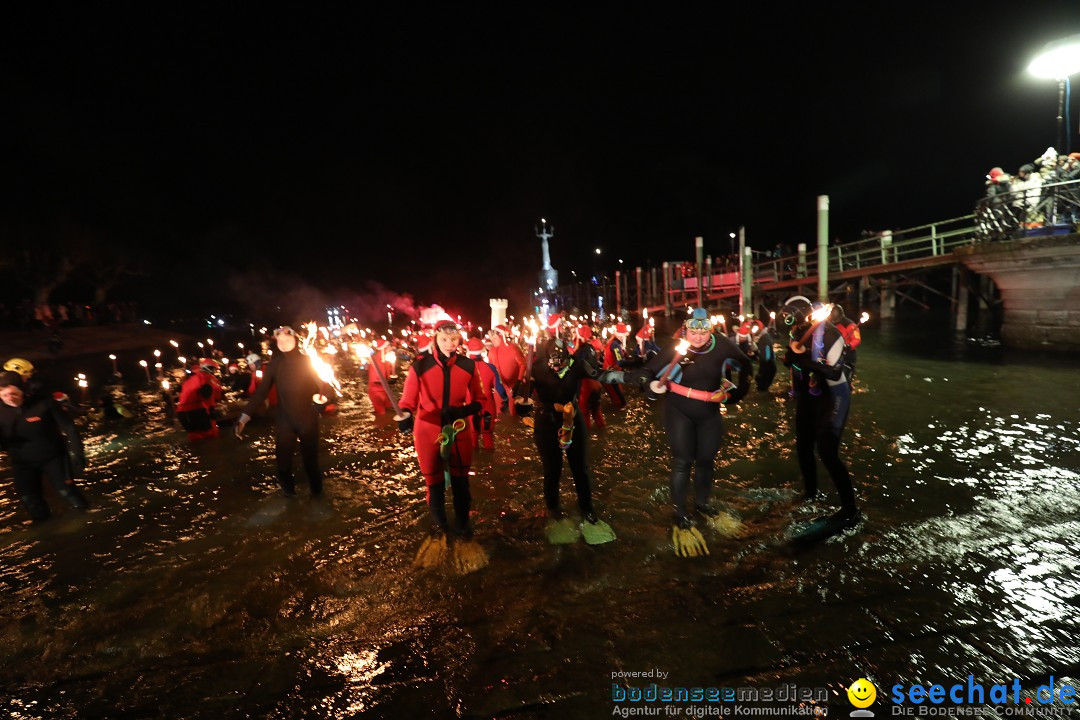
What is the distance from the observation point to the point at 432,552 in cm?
473

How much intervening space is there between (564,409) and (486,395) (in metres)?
1.32

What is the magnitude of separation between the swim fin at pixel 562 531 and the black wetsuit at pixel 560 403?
0.70 ft

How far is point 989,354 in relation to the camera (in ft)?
47.2

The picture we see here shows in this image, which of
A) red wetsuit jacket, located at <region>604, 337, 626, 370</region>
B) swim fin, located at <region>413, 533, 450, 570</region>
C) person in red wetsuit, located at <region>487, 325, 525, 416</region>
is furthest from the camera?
red wetsuit jacket, located at <region>604, 337, 626, 370</region>

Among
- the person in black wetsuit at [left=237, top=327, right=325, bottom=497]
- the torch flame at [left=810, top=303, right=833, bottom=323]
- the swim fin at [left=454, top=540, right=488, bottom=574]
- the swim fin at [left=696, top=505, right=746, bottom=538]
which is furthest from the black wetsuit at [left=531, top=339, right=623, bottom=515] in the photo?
the person in black wetsuit at [left=237, top=327, right=325, bottom=497]

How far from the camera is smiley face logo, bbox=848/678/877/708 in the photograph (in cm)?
286

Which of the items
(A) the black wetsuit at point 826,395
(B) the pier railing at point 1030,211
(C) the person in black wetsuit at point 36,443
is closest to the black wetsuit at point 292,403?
(C) the person in black wetsuit at point 36,443

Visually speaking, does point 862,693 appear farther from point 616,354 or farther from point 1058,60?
point 1058,60

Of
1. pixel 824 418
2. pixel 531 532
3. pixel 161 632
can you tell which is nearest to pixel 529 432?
pixel 531 532

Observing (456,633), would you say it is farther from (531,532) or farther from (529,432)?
(529,432)

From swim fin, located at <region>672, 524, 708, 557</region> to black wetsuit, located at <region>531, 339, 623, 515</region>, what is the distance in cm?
86

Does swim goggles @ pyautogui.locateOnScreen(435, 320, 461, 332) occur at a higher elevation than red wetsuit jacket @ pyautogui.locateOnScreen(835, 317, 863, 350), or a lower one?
higher

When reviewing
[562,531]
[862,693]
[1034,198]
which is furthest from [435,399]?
[1034,198]

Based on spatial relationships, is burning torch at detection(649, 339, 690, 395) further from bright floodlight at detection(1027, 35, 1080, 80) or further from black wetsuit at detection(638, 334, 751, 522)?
bright floodlight at detection(1027, 35, 1080, 80)
